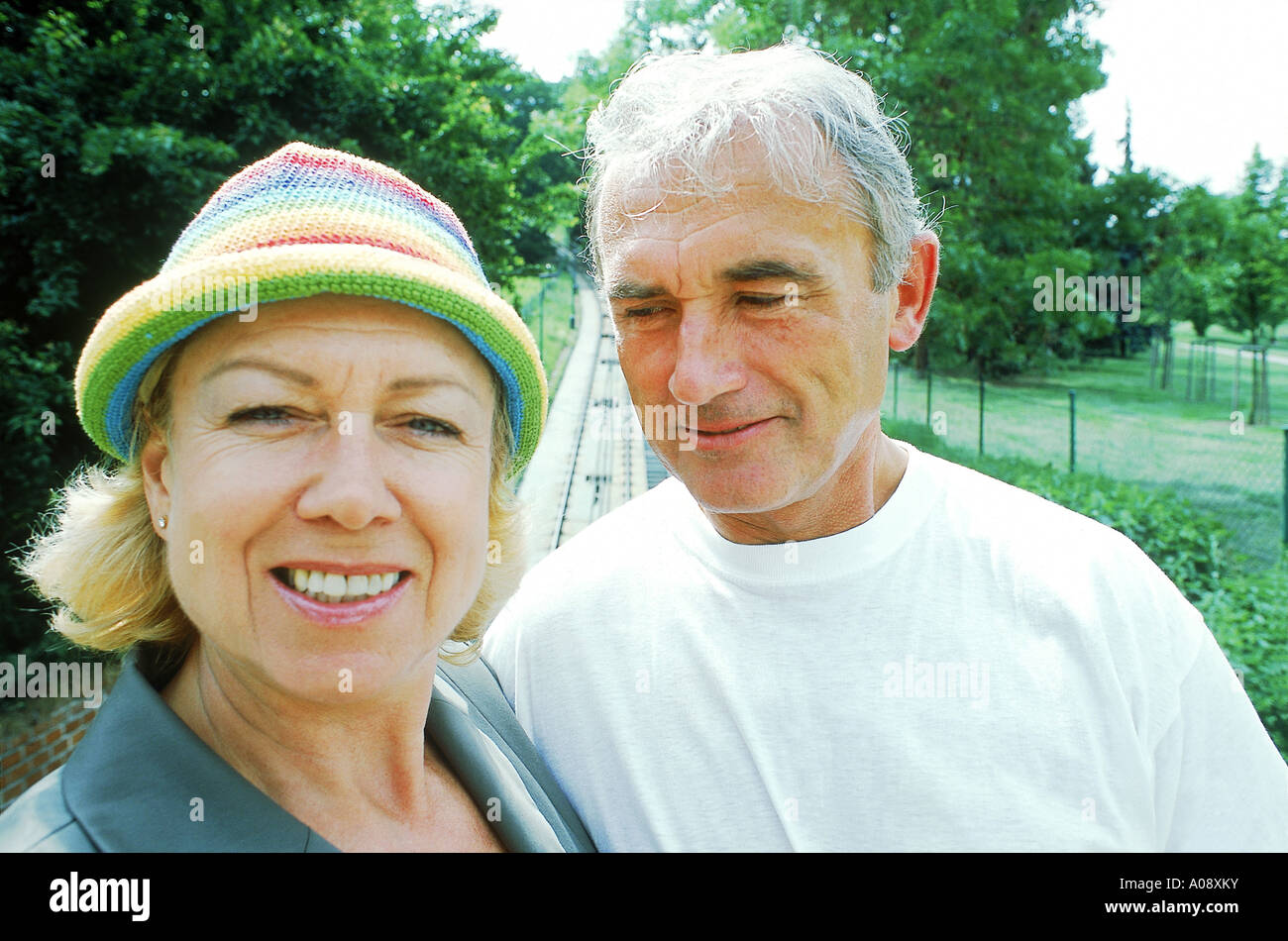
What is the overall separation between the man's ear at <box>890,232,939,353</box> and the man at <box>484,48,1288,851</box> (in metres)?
0.09

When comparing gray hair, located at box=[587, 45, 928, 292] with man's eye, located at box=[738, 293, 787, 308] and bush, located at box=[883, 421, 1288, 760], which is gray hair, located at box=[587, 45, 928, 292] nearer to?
man's eye, located at box=[738, 293, 787, 308]

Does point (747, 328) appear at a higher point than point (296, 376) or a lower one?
higher

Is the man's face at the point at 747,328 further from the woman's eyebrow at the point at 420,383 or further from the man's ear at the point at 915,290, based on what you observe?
the woman's eyebrow at the point at 420,383

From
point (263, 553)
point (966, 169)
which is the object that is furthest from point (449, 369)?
point (966, 169)

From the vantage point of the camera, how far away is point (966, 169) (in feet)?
39.0

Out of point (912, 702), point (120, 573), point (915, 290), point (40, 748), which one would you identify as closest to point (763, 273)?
point (915, 290)

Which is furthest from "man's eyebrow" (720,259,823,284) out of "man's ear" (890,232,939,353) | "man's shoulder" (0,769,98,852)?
"man's shoulder" (0,769,98,852)

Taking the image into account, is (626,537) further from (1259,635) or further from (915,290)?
(1259,635)

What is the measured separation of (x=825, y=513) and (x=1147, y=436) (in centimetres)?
1428

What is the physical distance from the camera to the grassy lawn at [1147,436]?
9672 mm

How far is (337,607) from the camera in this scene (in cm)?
147

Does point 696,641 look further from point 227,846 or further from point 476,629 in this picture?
point 227,846

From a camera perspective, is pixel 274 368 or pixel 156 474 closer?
pixel 274 368

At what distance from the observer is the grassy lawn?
31.7 feet
